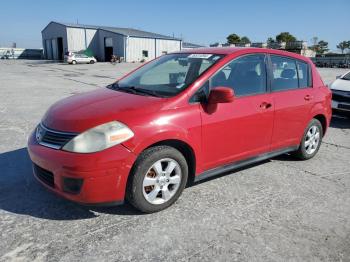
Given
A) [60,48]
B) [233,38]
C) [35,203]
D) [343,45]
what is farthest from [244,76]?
[343,45]

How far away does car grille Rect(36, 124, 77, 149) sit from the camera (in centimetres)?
303

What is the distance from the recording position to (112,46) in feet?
158

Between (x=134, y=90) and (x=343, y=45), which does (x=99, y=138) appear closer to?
(x=134, y=90)

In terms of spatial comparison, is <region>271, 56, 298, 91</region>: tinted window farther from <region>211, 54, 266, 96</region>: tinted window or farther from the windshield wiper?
the windshield wiper

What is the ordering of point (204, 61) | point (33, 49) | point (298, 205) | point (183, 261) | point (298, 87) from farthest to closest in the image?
point (33, 49), point (298, 87), point (204, 61), point (298, 205), point (183, 261)

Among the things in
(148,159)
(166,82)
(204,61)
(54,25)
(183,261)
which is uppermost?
(54,25)

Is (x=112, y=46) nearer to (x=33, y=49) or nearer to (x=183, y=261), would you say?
(x=33, y=49)

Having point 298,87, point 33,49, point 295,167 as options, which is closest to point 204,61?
point 298,87

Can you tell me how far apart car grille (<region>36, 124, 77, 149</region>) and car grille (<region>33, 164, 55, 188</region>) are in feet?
0.83

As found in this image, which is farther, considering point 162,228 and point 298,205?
point 298,205

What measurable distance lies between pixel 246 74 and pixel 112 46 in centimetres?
4674

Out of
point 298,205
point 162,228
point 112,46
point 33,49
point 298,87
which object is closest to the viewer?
point 162,228

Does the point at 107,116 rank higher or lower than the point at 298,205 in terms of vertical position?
higher

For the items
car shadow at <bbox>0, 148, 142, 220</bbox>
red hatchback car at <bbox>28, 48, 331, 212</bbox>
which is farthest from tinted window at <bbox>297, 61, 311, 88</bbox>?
car shadow at <bbox>0, 148, 142, 220</bbox>
